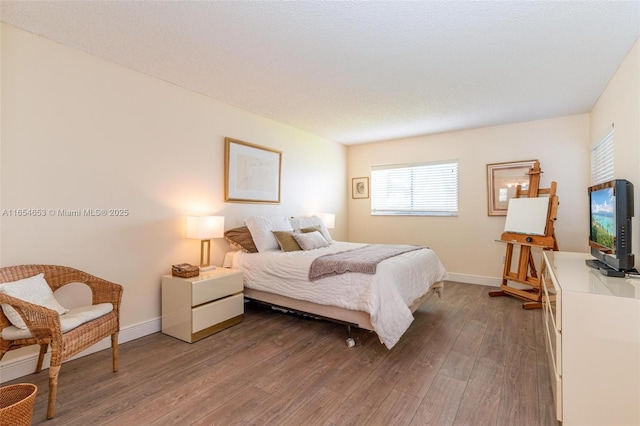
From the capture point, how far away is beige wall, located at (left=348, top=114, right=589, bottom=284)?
13.3 ft

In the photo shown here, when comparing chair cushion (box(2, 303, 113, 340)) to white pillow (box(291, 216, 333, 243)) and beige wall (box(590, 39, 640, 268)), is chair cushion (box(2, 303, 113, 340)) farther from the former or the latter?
beige wall (box(590, 39, 640, 268))

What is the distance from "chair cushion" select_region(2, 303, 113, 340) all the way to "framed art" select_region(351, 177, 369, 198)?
15.0 feet

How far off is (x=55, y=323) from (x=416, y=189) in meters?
4.98

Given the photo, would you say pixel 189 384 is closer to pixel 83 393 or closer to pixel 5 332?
pixel 83 393

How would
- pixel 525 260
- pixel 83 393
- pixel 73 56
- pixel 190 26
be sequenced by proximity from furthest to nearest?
pixel 525 260, pixel 73 56, pixel 190 26, pixel 83 393

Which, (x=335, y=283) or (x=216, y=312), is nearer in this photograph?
(x=335, y=283)

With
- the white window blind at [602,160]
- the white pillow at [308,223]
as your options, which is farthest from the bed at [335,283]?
the white window blind at [602,160]

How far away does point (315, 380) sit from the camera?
2.13 meters

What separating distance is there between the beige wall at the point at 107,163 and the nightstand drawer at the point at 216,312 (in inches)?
23.3

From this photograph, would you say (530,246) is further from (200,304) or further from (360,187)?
(200,304)

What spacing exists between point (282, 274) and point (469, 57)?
2.67 metres

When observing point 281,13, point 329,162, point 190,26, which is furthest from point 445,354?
point 329,162

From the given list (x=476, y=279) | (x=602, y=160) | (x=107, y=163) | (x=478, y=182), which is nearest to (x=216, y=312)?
(x=107, y=163)

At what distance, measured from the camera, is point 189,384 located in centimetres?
208
